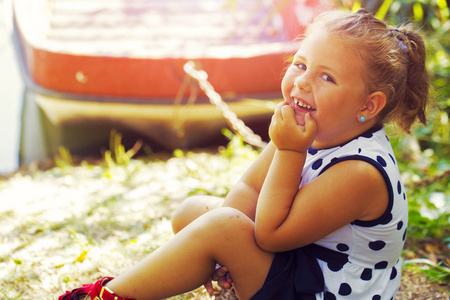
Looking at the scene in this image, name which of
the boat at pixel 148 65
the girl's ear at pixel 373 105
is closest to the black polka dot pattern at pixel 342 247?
the girl's ear at pixel 373 105

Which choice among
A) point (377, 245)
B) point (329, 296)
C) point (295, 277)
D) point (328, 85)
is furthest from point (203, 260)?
point (328, 85)

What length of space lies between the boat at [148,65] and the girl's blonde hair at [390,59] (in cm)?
176

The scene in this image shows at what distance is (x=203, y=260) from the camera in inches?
53.0

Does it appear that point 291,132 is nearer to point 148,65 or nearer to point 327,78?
point 327,78

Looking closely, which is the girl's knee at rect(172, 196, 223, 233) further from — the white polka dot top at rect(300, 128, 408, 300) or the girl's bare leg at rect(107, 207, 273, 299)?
the white polka dot top at rect(300, 128, 408, 300)

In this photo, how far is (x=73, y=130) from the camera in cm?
419

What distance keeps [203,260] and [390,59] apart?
746 mm

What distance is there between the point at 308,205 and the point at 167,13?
367 cm

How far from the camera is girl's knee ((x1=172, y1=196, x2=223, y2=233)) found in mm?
1670

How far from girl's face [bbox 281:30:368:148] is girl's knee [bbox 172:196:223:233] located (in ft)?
1.65

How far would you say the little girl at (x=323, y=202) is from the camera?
4.20ft

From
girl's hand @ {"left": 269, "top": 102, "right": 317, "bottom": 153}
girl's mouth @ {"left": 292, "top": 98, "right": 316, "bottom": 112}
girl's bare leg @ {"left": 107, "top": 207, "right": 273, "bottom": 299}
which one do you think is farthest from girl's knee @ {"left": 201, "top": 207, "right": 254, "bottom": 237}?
girl's mouth @ {"left": 292, "top": 98, "right": 316, "bottom": 112}

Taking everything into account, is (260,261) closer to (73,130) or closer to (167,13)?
(73,130)

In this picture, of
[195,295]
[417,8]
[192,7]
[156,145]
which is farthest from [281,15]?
[195,295]
